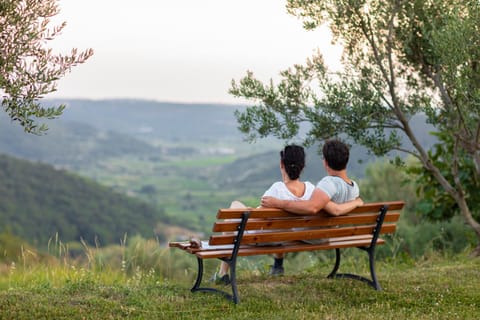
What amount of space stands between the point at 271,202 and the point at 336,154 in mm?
929

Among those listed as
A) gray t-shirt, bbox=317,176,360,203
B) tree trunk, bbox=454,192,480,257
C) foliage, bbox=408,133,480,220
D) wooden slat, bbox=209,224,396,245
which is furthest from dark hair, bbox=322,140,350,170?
foliage, bbox=408,133,480,220

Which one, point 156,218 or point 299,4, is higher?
point 299,4

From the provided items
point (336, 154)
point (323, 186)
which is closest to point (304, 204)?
point (323, 186)

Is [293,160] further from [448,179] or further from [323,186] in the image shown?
[448,179]

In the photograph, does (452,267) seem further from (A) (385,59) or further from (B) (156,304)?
(B) (156,304)

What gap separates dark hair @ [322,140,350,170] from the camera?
6.75 metres

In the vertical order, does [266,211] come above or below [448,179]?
below

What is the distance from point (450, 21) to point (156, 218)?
399 feet

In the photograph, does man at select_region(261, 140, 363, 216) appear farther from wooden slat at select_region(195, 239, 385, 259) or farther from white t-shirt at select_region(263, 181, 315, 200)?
wooden slat at select_region(195, 239, 385, 259)

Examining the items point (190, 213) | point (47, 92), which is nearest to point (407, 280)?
point (47, 92)

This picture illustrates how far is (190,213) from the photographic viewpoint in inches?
6260

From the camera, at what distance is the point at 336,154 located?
6785 millimetres

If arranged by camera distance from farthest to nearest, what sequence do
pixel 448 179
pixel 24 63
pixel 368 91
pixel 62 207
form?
1. pixel 62 207
2. pixel 448 179
3. pixel 368 91
4. pixel 24 63

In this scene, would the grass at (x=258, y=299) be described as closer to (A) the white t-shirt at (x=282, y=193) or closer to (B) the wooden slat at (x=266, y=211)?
(B) the wooden slat at (x=266, y=211)
